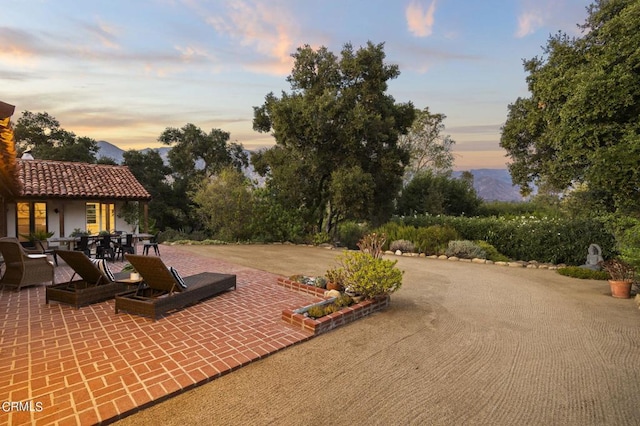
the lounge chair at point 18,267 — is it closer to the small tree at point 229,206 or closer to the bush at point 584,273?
the small tree at point 229,206

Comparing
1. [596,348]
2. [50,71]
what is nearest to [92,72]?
[50,71]

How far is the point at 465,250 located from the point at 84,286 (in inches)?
420

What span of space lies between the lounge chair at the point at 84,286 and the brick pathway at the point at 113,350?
16 cm

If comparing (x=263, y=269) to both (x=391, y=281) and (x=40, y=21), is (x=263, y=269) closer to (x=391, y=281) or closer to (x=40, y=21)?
(x=391, y=281)

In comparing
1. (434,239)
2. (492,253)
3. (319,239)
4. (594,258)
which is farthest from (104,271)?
(594,258)

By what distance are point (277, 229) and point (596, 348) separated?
13.1m

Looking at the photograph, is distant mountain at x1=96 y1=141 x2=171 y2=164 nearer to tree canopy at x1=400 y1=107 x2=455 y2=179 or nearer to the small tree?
the small tree

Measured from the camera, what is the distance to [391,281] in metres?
5.73

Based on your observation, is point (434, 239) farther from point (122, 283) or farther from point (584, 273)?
point (122, 283)

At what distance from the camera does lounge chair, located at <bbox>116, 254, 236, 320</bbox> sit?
5.01 meters

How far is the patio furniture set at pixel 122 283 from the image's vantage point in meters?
5.18

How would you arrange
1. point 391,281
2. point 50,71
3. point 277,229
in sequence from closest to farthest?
1. point 391,281
2. point 50,71
3. point 277,229

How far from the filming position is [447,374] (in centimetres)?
367

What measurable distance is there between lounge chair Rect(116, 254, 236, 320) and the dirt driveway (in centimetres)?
210
